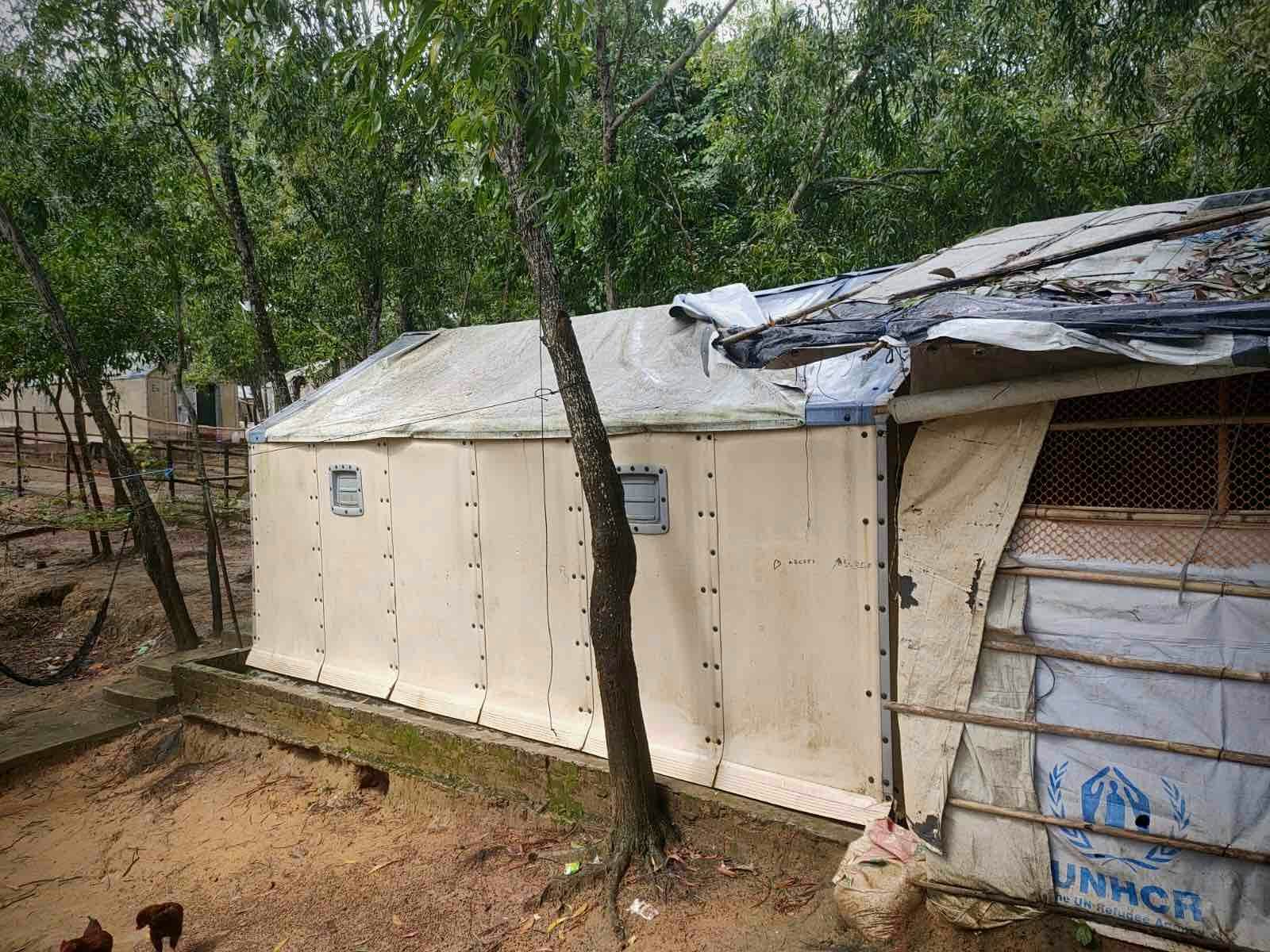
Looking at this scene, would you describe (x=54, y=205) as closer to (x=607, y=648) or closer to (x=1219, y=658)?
(x=607, y=648)

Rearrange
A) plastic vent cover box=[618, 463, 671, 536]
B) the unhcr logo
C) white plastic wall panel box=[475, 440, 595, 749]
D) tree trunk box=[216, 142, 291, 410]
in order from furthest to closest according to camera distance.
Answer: tree trunk box=[216, 142, 291, 410], white plastic wall panel box=[475, 440, 595, 749], plastic vent cover box=[618, 463, 671, 536], the unhcr logo


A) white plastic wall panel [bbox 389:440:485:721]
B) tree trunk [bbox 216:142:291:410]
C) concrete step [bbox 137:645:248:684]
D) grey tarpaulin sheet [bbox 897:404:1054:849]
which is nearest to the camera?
grey tarpaulin sheet [bbox 897:404:1054:849]

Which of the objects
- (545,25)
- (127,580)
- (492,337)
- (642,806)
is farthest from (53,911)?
(127,580)

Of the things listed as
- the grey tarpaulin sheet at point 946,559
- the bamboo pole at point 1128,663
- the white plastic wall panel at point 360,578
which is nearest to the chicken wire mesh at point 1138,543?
the grey tarpaulin sheet at point 946,559

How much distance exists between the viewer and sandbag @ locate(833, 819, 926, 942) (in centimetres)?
388

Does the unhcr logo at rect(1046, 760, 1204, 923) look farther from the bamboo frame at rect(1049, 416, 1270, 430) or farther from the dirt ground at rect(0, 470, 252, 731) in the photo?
the dirt ground at rect(0, 470, 252, 731)

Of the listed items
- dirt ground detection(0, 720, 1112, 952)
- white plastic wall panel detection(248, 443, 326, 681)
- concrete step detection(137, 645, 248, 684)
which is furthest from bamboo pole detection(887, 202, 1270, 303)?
concrete step detection(137, 645, 248, 684)

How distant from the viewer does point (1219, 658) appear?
3350 mm

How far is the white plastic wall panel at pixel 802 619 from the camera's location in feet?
14.4

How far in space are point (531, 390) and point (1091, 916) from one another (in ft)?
14.4

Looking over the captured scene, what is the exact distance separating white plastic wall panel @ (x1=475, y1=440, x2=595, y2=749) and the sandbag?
202 cm

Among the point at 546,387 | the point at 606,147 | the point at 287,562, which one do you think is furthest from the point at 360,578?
the point at 606,147

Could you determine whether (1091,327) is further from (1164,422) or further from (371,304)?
(371,304)

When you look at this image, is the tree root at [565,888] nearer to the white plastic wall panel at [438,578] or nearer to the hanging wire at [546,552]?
the hanging wire at [546,552]
